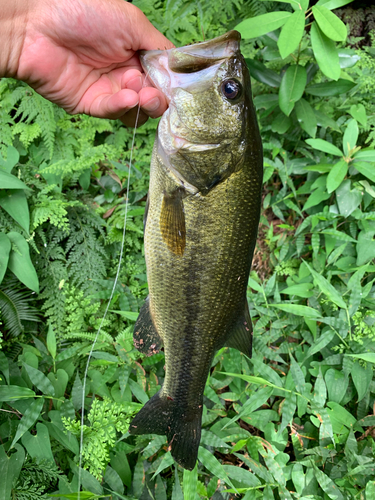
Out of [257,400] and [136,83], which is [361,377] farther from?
[136,83]

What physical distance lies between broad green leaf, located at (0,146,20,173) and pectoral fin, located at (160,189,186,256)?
1631 millimetres

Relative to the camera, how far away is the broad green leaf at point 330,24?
2133 mm

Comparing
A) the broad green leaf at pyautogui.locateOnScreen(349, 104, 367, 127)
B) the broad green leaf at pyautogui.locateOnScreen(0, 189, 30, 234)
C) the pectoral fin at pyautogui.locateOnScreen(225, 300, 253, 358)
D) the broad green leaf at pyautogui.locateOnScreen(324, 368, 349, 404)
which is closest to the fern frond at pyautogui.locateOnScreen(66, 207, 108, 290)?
the broad green leaf at pyautogui.locateOnScreen(0, 189, 30, 234)

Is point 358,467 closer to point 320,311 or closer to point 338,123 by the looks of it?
point 320,311

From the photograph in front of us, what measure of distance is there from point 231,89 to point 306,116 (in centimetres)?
154

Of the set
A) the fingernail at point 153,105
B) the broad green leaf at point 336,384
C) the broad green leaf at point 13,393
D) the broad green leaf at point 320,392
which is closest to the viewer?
the fingernail at point 153,105

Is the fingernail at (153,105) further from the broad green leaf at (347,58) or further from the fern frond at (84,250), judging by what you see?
the broad green leaf at (347,58)

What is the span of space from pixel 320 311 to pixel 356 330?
0.31 metres

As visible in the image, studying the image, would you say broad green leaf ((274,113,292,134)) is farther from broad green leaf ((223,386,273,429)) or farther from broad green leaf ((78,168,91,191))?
broad green leaf ((223,386,273,429))

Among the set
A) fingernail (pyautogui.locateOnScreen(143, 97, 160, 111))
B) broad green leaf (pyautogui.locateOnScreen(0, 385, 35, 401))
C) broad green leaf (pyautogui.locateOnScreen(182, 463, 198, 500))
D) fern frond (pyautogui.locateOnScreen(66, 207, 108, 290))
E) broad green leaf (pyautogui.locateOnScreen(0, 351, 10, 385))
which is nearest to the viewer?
fingernail (pyautogui.locateOnScreen(143, 97, 160, 111))

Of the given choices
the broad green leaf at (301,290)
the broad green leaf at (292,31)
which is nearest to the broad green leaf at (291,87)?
the broad green leaf at (292,31)

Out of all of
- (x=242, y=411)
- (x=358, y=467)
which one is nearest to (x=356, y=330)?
(x=358, y=467)

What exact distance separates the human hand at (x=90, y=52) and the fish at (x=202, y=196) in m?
0.18

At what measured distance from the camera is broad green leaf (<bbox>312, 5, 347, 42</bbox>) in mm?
2133
